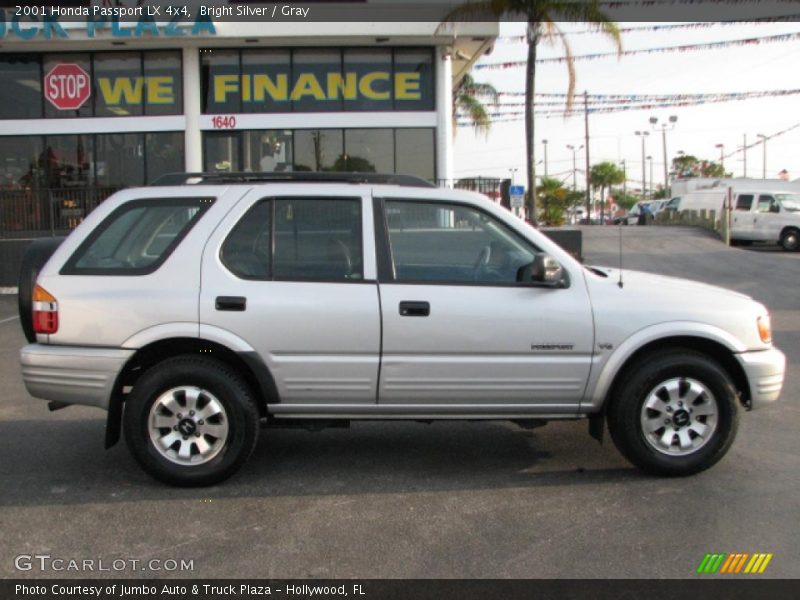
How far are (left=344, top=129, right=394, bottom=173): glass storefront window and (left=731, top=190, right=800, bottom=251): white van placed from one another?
13.9m

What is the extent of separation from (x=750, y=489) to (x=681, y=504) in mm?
556

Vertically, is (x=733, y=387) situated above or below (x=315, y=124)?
below

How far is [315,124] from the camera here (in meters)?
20.1

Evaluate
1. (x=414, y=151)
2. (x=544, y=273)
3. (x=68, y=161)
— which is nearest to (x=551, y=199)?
(x=414, y=151)

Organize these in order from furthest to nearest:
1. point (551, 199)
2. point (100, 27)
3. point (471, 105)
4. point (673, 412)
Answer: point (551, 199)
point (471, 105)
point (100, 27)
point (673, 412)

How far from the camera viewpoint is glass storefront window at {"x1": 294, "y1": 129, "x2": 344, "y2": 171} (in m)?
20.2

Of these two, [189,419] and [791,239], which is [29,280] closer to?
[189,419]

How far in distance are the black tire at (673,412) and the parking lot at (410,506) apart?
0.17 meters

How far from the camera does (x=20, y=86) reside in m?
20.5

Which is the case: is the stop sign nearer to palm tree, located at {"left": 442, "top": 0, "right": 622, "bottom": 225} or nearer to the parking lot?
palm tree, located at {"left": 442, "top": 0, "right": 622, "bottom": 225}

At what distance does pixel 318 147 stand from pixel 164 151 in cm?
394
